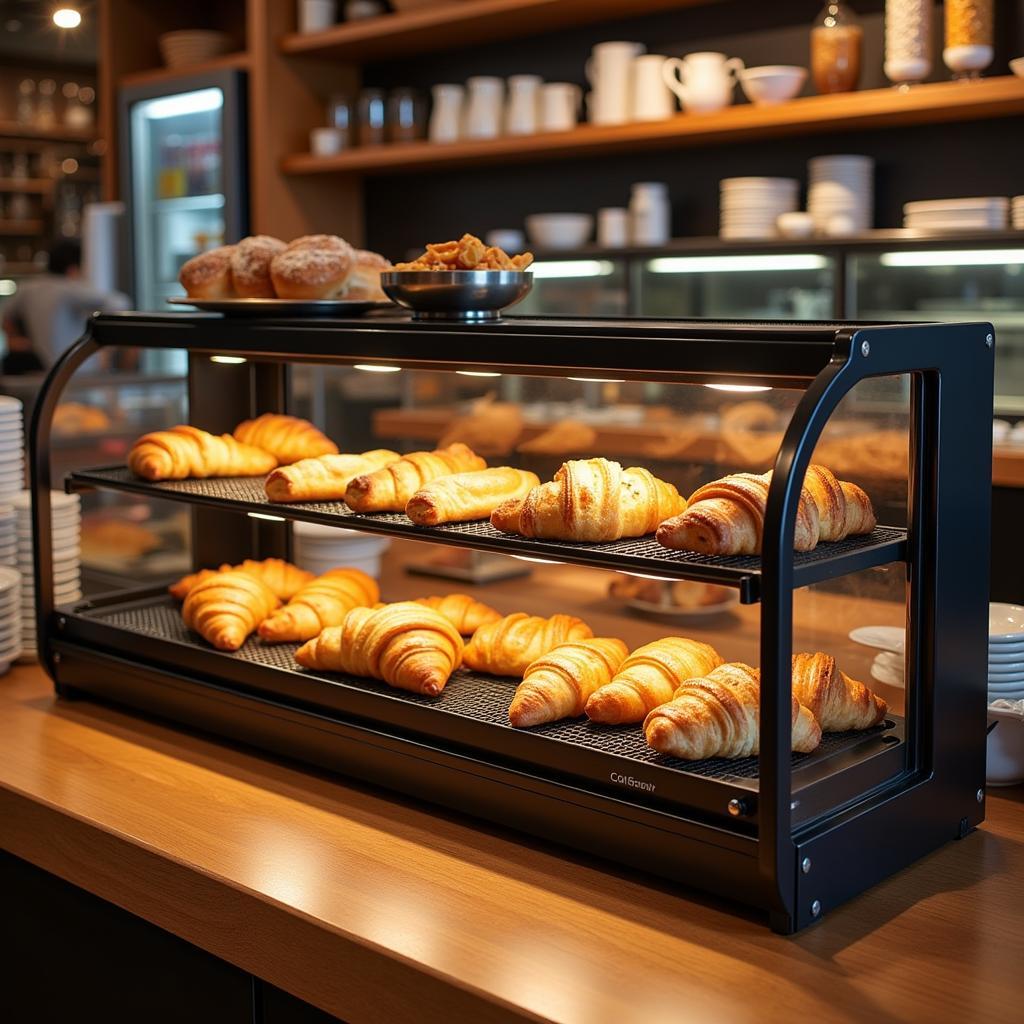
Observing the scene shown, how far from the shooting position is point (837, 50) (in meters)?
3.50

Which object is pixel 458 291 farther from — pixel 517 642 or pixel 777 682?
pixel 777 682

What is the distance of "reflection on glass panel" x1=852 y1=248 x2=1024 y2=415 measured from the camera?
3.27 m

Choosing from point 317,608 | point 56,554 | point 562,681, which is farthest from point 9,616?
point 562,681

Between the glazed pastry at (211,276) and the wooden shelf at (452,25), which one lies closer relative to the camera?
the glazed pastry at (211,276)

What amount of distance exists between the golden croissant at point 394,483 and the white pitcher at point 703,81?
2360 millimetres

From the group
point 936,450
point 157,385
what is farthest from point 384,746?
point 157,385

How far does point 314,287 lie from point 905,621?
0.91m

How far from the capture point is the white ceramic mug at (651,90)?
12.6 ft

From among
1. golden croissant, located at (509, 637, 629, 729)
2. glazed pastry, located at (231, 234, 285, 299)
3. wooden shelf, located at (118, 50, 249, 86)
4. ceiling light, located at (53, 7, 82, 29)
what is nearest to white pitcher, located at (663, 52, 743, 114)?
ceiling light, located at (53, 7, 82, 29)

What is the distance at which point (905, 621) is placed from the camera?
1.37 metres

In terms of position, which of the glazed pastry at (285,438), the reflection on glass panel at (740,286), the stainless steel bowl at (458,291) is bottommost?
the glazed pastry at (285,438)

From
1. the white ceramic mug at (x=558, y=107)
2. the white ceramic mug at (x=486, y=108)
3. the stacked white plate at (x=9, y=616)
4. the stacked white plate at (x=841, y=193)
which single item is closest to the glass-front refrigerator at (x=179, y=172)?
the white ceramic mug at (x=486, y=108)

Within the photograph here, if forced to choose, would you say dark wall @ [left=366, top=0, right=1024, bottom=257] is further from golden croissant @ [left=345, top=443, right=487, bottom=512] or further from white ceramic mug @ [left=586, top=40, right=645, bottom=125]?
golden croissant @ [left=345, top=443, right=487, bottom=512]

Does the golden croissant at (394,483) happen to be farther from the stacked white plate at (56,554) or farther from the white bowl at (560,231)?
the white bowl at (560,231)
